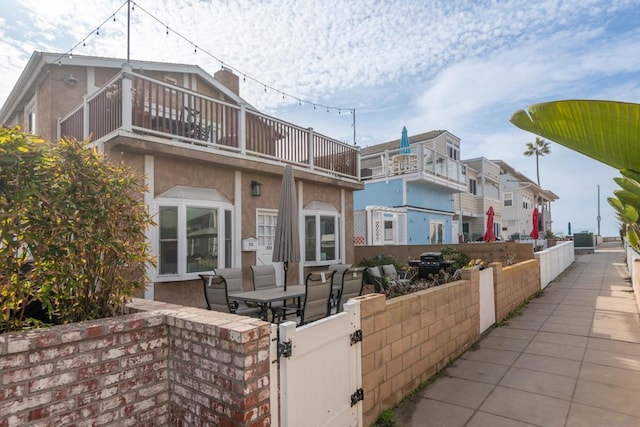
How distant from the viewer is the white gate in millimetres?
2676

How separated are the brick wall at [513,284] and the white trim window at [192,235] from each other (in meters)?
5.48

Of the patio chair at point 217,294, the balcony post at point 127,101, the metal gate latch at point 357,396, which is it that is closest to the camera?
the metal gate latch at point 357,396

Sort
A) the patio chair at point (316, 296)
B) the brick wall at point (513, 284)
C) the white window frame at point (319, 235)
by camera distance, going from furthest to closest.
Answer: the white window frame at point (319, 235), the brick wall at point (513, 284), the patio chair at point (316, 296)

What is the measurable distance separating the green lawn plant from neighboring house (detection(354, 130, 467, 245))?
12.8 meters

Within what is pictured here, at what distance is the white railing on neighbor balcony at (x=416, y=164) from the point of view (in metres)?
17.3

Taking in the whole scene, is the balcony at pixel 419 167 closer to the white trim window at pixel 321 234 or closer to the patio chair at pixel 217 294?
the white trim window at pixel 321 234

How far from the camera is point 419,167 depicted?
16953mm

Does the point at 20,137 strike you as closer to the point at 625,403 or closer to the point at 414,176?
the point at 625,403

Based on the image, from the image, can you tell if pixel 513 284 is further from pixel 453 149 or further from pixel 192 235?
pixel 453 149

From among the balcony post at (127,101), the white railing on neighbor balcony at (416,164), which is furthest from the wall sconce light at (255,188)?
the white railing on neighbor balcony at (416,164)

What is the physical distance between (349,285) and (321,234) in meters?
4.78

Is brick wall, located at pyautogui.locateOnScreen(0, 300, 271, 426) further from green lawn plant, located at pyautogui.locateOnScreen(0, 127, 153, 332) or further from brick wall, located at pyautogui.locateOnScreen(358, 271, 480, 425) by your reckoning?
brick wall, located at pyautogui.locateOnScreen(358, 271, 480, 425)

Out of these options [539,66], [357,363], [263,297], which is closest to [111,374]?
[357,363]

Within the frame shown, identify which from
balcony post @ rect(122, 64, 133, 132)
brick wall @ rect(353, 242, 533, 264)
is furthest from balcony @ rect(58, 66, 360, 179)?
brick wall @ rect(353, 242, 533, 264)
